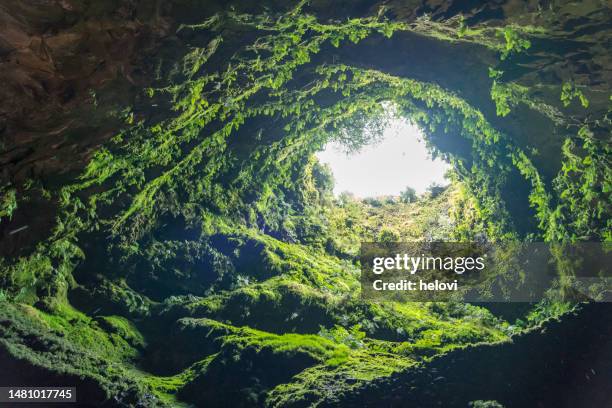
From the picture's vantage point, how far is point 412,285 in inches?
464

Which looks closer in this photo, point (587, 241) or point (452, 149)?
point (587, 241)

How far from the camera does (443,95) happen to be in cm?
830

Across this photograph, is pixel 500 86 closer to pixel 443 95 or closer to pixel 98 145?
pixel 443 95

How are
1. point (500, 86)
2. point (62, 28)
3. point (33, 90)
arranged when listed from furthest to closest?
point (500, 86) < point (33, 90) < point (62, 28)

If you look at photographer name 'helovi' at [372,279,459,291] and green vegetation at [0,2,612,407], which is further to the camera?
photographer name 'helovi' at [372,279,459,291]

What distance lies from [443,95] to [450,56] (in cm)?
125

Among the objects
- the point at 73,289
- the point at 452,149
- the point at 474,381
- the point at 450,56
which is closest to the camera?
the point at 474,381

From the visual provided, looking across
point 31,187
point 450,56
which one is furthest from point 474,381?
point 31,187

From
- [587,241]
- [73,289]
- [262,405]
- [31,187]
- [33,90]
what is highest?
[33,90]

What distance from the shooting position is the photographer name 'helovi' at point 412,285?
11.0 meters

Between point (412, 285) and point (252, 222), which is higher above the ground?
point (252, 222)

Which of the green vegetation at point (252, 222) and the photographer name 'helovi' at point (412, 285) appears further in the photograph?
the photographer name 'helovi' at point (412, 285)

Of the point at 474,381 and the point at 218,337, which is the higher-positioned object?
the point at 218,337

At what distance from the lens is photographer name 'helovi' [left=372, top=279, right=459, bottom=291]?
11.0m
